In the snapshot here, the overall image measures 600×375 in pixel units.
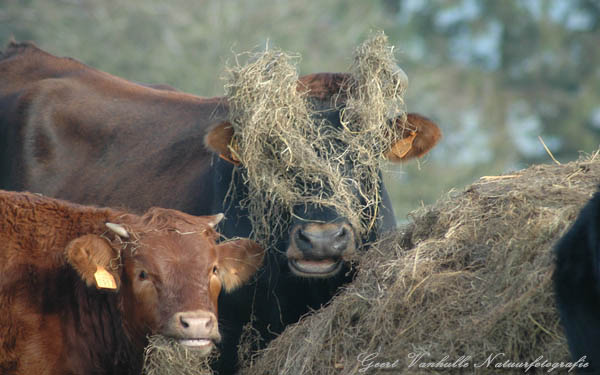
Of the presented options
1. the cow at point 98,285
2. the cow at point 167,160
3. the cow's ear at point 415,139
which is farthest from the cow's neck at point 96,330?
the cow's ear at point 415,139

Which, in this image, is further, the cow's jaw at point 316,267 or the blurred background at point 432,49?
the blurred background at point 432,49

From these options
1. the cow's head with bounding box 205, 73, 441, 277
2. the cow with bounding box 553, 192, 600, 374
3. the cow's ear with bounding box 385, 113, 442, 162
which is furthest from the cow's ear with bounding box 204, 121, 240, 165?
the cow with bounding box 553, 192, 600, 374

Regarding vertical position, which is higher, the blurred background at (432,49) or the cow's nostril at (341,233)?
the blurred background at (432,49)

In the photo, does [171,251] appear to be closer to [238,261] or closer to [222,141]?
[238,261]

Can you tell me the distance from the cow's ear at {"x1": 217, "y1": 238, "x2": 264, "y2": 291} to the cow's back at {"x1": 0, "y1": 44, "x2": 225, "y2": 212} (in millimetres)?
1567

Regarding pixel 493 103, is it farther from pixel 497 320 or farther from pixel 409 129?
pixel 497 320

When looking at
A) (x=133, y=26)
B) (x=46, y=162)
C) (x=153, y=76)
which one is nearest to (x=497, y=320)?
(x=46, y=162)

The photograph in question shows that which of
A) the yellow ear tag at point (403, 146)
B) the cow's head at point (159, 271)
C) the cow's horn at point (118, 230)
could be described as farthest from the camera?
the yellow ear tag at point (403, 146)

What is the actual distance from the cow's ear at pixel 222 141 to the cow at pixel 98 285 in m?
0.73

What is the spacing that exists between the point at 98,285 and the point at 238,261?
0.93 m

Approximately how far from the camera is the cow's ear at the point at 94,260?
4707 mm

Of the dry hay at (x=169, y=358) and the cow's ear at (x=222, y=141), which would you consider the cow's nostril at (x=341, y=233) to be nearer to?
the cow's ear at (x=222, y=141)

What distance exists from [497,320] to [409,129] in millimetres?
2020

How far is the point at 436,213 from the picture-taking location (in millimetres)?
5152
